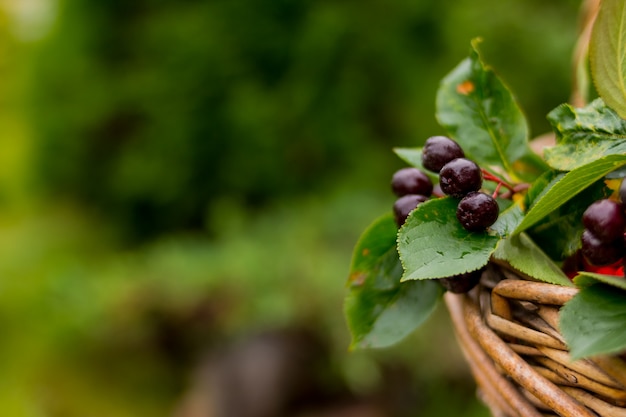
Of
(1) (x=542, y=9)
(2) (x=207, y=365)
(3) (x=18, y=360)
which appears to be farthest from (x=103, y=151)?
(1) (x=542, y=9)

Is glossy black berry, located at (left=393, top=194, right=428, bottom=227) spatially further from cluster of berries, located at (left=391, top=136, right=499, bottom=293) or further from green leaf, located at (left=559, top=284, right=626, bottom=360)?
green leaf, located at (left=559, top=284, right=626, bottom=360)

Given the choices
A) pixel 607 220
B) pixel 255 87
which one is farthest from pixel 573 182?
pixel 255 87

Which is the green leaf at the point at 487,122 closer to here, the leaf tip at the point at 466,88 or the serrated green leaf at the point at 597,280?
the leaf tip at the point at 466,88

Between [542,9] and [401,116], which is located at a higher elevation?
[401,116]

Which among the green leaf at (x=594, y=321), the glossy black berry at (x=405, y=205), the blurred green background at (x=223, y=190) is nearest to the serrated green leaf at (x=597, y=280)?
the green leaf at (x=594, y=321)

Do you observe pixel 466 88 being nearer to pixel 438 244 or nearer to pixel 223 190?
pixel 438 244

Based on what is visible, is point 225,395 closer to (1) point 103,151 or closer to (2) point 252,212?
(2) point 252,212

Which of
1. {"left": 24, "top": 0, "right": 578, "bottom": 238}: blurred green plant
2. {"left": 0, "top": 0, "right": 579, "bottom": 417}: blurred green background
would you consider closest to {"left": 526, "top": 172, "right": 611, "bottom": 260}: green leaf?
{"left": 0, "top": 0, "right": 579, "bottom": 417}: blurred green background
